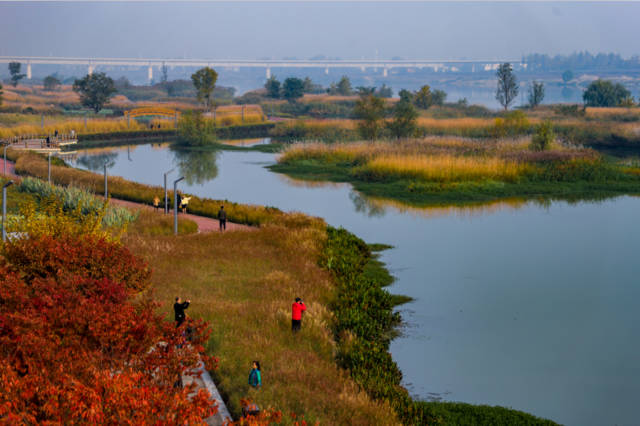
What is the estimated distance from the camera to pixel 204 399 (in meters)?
10.9

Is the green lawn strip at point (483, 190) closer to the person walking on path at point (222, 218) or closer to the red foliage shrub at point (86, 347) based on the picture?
the person walking on path at point (222, 218)

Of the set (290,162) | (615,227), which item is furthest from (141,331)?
(290,162)

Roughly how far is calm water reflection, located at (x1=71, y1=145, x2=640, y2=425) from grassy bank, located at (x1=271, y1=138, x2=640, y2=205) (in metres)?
2.81

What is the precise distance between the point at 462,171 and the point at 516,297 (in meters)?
25.9

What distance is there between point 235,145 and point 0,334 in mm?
66203

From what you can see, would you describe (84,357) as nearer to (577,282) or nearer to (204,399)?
(204,399)

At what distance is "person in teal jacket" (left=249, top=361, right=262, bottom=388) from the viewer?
50.0 ft

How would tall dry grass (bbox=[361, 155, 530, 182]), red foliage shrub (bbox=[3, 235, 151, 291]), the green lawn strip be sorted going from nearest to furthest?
red foliage shrub (bbox=[3, 235, 151, 291]) → the green lawn strip → tall dry grass (bbox=[361, 155, 530, 182])

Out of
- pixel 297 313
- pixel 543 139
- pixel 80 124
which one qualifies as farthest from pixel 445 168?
pixel 80 124

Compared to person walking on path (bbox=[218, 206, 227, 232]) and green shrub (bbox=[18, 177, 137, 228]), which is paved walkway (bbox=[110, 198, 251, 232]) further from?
green shrub (bbox=[18, 177, 137, 228])

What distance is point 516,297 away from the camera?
81.9 feet

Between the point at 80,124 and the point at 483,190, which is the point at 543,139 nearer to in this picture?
the point at 483,190

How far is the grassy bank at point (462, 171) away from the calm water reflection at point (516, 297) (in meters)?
2.81

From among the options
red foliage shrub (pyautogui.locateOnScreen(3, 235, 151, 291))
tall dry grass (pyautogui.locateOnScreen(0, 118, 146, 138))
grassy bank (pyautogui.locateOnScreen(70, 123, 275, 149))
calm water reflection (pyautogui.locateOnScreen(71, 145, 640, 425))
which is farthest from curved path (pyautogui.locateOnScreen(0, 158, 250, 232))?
tall dry grass (pyautogui.locateOnScreen(0, 118, 146, 138))
